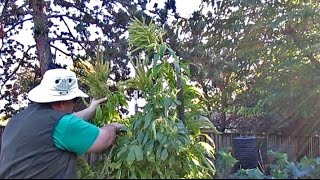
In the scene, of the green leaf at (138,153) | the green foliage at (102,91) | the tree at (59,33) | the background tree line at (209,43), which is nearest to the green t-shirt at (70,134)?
the green leaf at (138,153)

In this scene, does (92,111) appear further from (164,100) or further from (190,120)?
(190,120)

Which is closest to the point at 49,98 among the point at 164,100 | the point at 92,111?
the point at 92,111

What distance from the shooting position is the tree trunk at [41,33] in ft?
29.6

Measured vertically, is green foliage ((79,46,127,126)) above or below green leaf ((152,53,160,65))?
below

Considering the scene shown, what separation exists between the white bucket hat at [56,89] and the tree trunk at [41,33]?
6555 mm

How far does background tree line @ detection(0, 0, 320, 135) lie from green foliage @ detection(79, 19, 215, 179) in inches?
202

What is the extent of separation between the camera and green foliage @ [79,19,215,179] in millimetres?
3209

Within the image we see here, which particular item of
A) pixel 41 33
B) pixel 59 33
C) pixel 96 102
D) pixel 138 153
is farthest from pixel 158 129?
pixel 59 33

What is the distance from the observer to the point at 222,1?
10.6 m

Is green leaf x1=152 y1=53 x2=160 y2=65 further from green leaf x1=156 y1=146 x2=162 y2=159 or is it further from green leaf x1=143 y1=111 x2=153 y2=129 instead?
green leaf x1=156 y1=146 x2=162 y2=159

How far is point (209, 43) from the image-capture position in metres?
11.1

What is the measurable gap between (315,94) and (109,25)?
4.35m

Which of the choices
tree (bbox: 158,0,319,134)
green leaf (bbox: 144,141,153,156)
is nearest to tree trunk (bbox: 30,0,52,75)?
tree (bbox: 158,0,319,134)

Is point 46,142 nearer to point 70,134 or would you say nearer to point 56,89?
point 70,134
